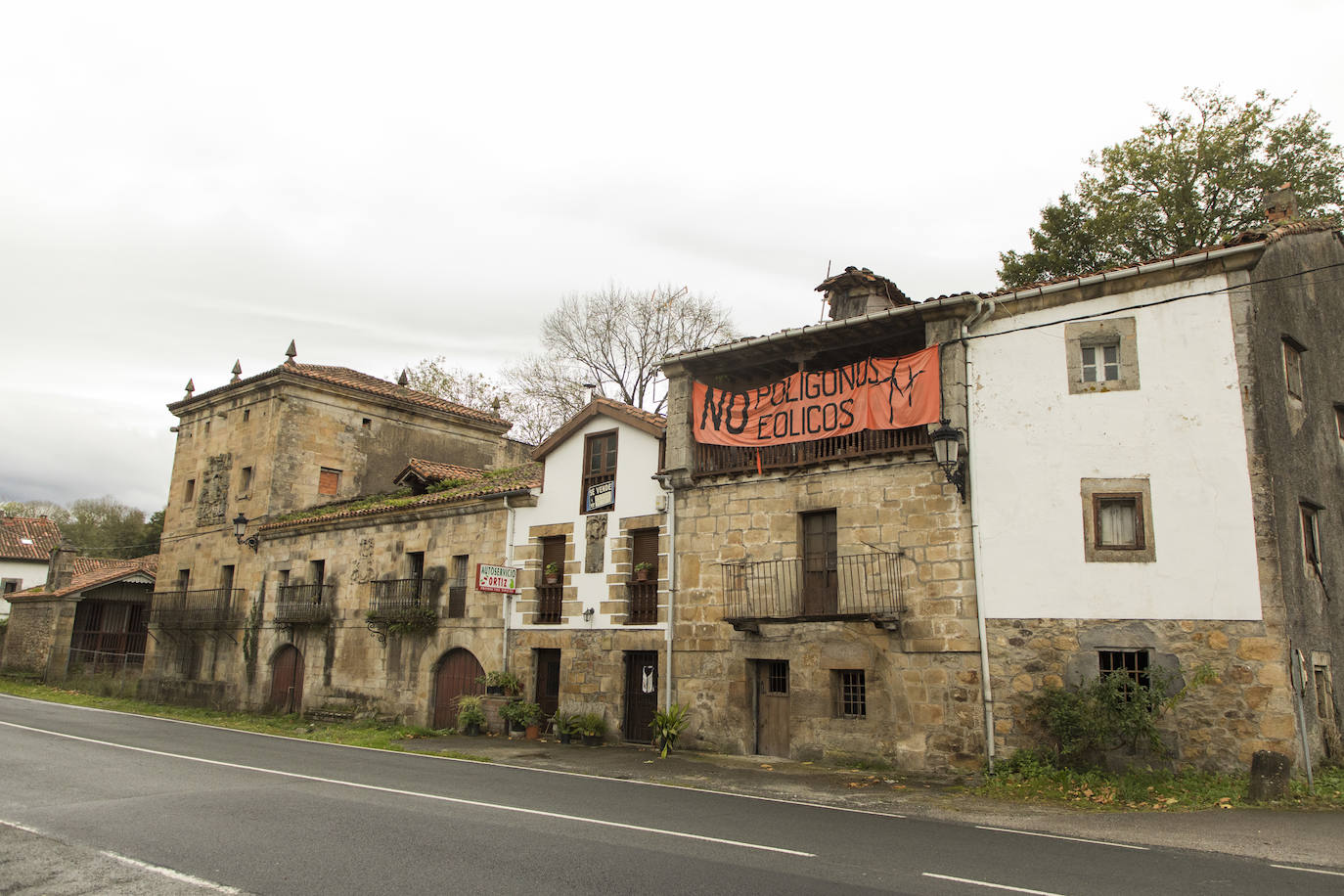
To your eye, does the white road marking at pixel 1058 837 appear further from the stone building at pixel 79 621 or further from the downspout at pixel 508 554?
the stone building at pixel 79 621

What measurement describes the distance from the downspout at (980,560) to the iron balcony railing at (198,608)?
75.8 ft

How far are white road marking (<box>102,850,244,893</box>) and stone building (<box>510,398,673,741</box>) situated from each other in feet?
37.0

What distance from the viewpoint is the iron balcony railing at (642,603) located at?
61.5 ft

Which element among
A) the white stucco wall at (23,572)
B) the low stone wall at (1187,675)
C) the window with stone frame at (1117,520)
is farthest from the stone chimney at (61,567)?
the window with stone frame at (1117,520)

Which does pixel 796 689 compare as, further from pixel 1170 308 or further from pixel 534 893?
pixel 534 893

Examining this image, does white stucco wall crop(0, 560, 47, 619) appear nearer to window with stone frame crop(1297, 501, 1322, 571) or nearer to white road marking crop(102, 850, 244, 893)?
white road marking crop(102, 850, 244, 893)

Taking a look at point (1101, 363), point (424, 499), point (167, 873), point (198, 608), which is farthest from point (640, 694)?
point (198, 608)

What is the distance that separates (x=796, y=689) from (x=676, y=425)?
221 inches

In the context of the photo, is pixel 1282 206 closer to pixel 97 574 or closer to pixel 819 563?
pixel 819 563

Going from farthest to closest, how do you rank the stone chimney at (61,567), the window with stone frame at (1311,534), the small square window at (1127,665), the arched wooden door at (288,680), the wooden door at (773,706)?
1. the stone chimney at (61,567)
2. the arched wooden door at (288,680)
3. the wooden door at (773,706)
4. the window with stone frame at (1311,534)
5. the small square window at (1127,665)

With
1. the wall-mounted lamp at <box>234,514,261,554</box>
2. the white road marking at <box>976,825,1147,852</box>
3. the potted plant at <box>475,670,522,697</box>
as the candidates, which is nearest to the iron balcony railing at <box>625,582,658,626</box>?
the potted plant at <box>475,670,522,697</box>

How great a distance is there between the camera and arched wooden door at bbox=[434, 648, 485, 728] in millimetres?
21562

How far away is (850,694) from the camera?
15742mm

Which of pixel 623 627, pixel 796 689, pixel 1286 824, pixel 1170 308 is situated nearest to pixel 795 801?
pixel 796 689
